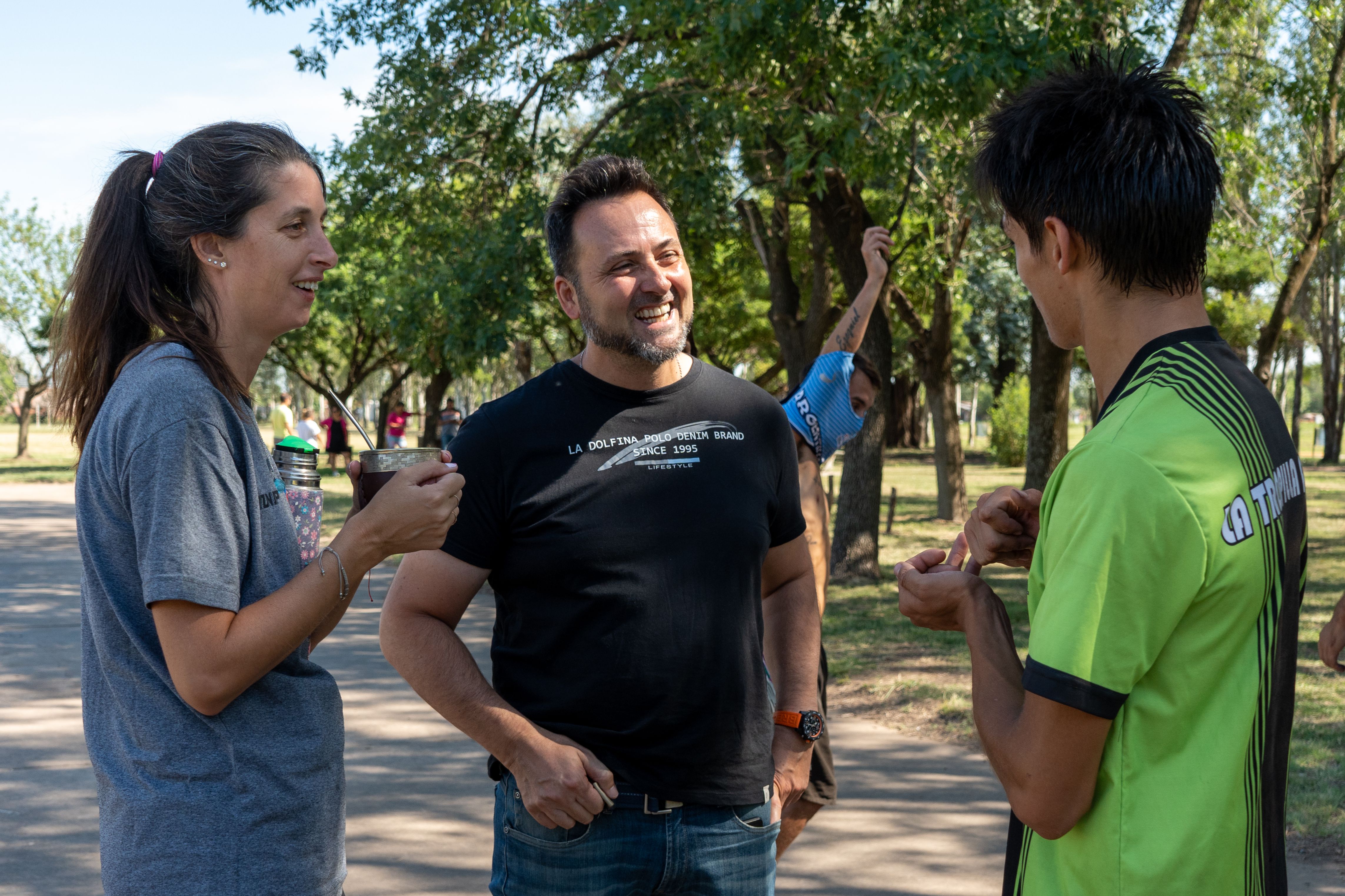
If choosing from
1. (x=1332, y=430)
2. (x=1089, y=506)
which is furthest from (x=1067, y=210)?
(x=1332, y=430)

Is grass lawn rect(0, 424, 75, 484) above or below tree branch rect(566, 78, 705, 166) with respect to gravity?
below

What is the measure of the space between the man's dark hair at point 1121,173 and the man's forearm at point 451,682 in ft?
4.80

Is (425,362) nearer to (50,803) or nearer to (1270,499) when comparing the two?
(50,803)

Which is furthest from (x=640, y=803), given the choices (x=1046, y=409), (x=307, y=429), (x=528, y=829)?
(x=307, y=429)

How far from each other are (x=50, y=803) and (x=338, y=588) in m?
4.61

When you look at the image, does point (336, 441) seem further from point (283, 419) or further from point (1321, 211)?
point (1321, 211)

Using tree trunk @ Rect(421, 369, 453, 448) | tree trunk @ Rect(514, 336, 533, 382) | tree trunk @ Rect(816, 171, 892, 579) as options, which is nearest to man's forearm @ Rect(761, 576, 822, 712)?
tree trunk @ Rect(816, 171, 892, 579)

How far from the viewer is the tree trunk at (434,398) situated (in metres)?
35.1

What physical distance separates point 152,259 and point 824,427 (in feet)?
9.94

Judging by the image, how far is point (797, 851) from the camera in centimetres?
513

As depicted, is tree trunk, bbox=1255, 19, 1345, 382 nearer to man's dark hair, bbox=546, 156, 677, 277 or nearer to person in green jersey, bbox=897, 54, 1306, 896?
man's dark hair, bbox=546, 156, 677, 277

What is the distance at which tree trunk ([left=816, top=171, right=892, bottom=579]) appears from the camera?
1251 cm

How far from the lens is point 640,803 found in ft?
8.10

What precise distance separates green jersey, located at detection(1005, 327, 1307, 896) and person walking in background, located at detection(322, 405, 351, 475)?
3222 centimetres
